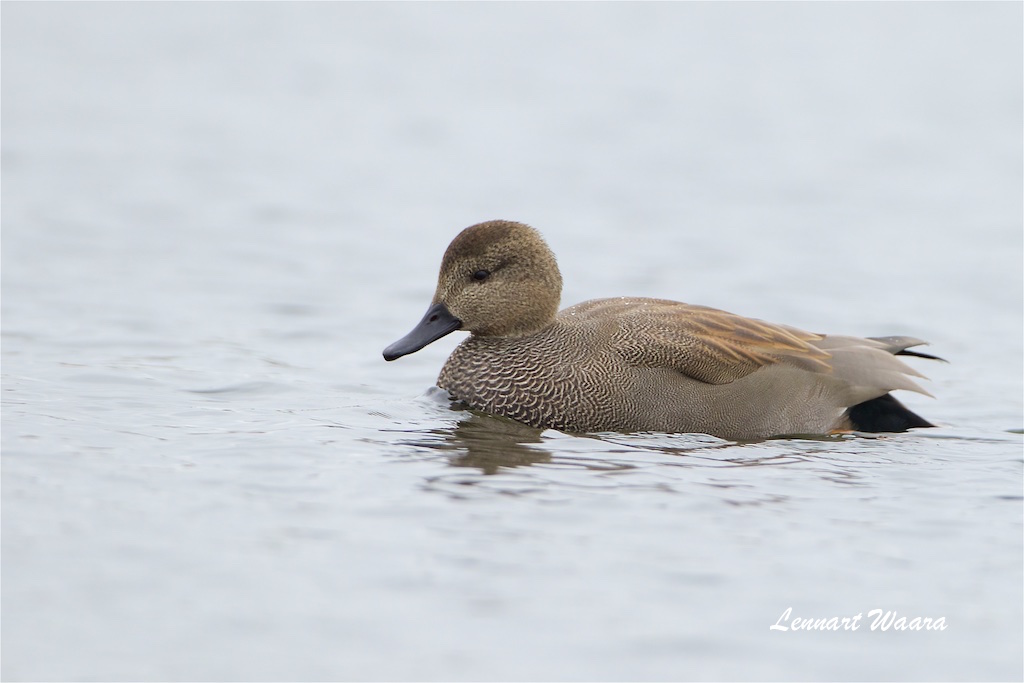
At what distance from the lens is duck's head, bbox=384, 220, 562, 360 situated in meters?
9.15

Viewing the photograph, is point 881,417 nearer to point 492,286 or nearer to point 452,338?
point 492,286

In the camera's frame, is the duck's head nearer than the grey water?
No

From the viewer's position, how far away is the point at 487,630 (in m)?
5.75

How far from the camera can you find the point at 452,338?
12625mm

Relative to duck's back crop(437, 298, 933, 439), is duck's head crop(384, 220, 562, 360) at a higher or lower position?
higher

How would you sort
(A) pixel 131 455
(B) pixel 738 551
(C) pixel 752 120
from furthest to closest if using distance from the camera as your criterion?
(C) pixel 752 120 → (A) pixel 131 455 → (B) pixel 738 551

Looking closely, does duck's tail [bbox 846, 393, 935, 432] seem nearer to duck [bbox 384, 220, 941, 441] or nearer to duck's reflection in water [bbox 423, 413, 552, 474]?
duck [bbox 384, 220, 941, 441]

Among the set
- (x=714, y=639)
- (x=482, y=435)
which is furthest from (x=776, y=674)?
(x=482, y=435)

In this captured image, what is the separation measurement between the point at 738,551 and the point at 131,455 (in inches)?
124

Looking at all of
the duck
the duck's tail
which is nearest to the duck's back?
the duck

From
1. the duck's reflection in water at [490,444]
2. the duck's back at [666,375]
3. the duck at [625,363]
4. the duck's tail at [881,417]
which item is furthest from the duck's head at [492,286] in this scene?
the duck's tail at [881,417]

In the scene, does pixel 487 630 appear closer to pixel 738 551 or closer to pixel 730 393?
pixel 738 551

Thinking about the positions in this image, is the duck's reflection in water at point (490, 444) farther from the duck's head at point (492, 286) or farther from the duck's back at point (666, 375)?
the duck's head at point (492, 286)

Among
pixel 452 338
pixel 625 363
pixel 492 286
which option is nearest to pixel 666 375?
pixel 625 363
